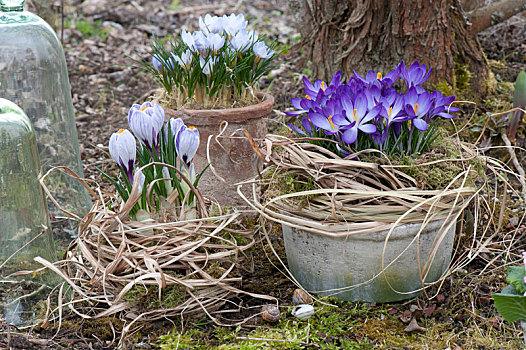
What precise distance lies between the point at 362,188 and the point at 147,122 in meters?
0.68

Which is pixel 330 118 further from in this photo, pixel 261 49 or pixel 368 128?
pixel 261 49

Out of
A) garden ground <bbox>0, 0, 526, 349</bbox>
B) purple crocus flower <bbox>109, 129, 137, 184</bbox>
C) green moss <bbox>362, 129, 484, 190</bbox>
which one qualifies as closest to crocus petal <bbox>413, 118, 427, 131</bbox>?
green moss <bbox>362, 129, 484, 190</bbox>

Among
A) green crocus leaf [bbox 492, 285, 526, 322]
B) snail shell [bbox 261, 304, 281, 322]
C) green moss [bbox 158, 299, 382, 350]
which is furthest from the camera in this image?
snail shell [bbox 261, 304, 281, 322]

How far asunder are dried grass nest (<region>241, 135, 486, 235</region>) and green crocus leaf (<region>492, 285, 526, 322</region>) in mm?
308

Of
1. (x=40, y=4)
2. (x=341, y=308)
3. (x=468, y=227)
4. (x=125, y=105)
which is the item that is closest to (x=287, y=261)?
(x=341, y=308)

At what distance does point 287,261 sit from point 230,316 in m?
0.32

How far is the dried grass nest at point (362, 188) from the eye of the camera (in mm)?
1649

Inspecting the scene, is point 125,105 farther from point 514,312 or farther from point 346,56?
point 514,312

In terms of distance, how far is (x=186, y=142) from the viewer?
175cm

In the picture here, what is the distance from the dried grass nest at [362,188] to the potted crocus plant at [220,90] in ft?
1.35

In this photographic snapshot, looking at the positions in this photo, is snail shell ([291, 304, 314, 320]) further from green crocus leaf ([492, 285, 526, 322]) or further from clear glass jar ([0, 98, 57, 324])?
clear glass jar ([0, 98, 57, 324])

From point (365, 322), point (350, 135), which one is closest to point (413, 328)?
point (365, 322)

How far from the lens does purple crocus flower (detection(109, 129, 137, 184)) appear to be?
1.69 metres

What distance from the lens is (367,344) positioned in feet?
5.35
